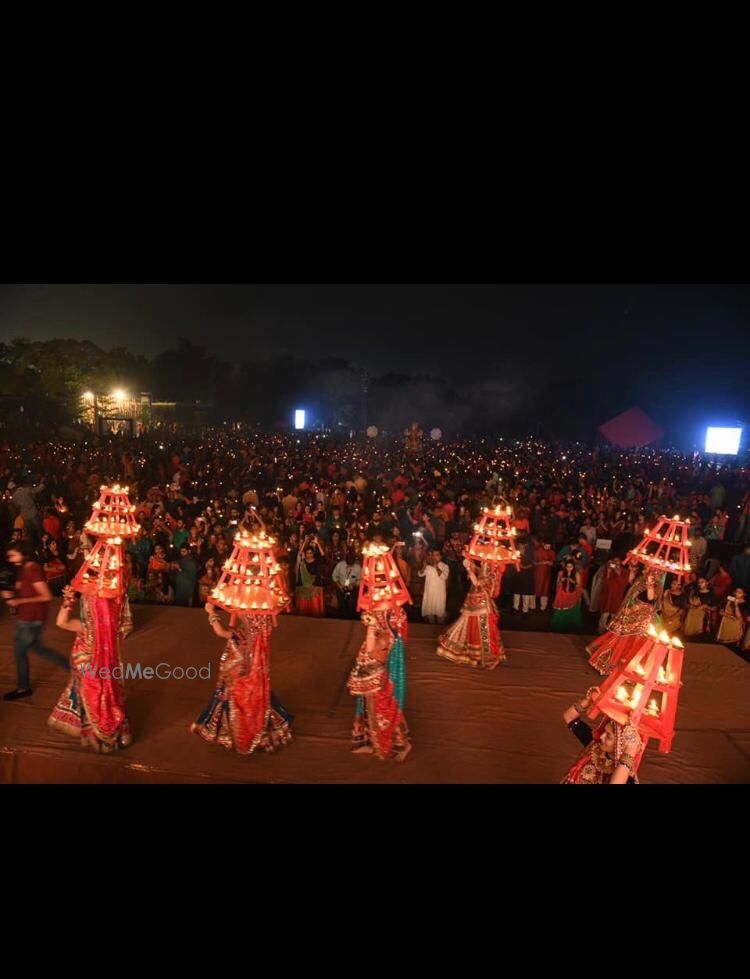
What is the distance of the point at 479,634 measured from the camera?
24.2 feet

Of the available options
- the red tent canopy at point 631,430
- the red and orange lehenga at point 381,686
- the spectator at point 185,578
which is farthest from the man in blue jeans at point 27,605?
the red tent canopy at point 631,430

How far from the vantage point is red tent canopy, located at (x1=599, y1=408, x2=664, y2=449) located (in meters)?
38.1

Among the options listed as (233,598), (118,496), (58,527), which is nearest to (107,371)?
(58,527)

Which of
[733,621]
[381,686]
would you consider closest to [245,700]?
[381,686]

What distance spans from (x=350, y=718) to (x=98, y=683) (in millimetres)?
2560

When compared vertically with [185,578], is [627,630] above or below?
above

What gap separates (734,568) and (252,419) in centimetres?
4726

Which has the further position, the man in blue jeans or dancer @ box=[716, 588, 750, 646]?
dancer @ box=[716, 588, 750, 646]

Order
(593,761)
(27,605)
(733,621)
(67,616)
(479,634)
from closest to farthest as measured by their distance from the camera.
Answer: (593,761) < (67,616) < (27,605) < (479,634) < (733,621)

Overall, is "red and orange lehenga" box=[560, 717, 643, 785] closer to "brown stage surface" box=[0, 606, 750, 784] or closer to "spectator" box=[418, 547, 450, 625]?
"brown stage surface" box=[0, 606, 750, 784]

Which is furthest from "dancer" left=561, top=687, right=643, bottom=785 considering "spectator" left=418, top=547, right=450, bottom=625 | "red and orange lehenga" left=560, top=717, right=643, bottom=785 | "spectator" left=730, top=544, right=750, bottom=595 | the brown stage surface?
"spectator" left=730, top=544, right=750, bottom=595

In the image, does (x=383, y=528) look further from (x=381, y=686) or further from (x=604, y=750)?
(x=604, y=750)

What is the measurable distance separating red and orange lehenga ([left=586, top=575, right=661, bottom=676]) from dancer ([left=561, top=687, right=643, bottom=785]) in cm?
309

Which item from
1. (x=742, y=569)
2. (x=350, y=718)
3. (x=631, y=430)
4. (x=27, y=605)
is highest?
(x=631, y=430)
